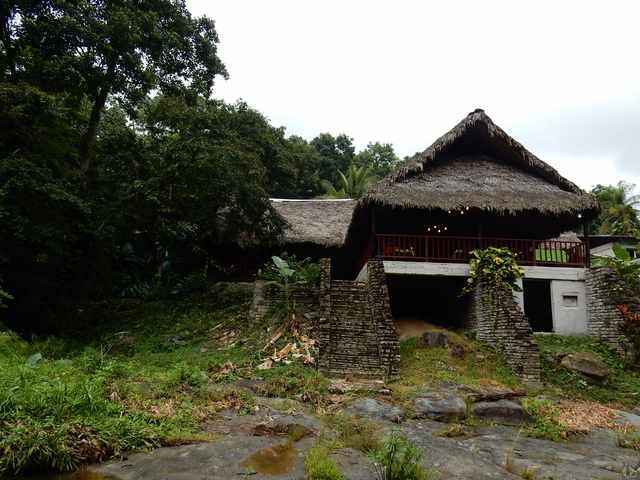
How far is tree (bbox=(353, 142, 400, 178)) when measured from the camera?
44463mm

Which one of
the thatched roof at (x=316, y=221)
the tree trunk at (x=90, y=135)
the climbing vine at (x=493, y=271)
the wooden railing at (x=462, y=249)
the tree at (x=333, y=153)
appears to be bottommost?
the climbing vine at (x=493, y=271)

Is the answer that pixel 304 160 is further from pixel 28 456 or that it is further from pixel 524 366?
pixel 28 456

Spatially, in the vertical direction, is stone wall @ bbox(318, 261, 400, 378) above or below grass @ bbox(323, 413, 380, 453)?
above

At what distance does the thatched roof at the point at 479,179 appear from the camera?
13711 millimetres

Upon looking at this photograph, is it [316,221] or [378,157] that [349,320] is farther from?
[378,157]

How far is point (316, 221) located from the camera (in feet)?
69.4

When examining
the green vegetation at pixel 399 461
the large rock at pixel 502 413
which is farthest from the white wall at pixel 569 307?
the green vegetation at pixel 399 461

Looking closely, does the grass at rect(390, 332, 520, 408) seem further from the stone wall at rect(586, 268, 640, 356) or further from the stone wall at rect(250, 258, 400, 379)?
the stone wall at rect(586, 268, 640, 356)

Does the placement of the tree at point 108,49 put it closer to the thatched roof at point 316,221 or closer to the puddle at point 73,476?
the thatched roof at point 316,221

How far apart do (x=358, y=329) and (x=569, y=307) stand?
6.55 m

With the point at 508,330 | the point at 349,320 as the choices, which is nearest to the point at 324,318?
the point at 349,320

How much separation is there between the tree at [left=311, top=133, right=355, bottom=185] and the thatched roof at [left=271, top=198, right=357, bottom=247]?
1804 cm

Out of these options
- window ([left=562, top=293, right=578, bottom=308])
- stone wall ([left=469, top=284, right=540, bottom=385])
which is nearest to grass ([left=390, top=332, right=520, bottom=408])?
stone wall ([left=469, top=284, right=540, bottom=385])

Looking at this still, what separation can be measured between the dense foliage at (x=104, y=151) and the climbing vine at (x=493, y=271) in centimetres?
697
